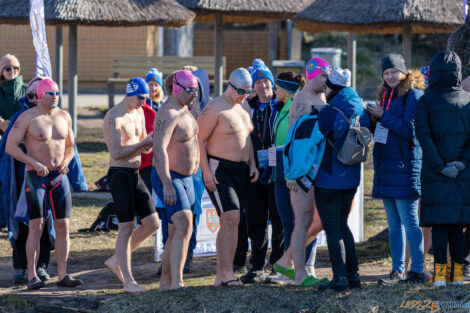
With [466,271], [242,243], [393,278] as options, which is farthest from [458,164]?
[242,243]

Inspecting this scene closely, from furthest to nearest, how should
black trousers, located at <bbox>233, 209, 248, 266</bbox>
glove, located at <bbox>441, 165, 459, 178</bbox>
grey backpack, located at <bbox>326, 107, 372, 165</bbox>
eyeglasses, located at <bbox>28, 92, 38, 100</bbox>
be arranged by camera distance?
black trousers, located at <bbox>233, 209, 248, 266</bbox> < eyeglasses, located at <bbox>28, 92, 38, 100</bbox> < grey backpack, located at <bbox>326, 107, 372, 165</bbox> < glove, located at <bbox>441, 165, 459, 178</bbox>

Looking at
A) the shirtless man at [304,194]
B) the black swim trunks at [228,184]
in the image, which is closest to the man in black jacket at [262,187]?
the black swim trunks at [228,184]

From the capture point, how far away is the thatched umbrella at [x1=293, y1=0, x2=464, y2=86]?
14.2 m

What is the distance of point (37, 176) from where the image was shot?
7.13m

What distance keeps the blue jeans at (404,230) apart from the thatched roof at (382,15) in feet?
26.2

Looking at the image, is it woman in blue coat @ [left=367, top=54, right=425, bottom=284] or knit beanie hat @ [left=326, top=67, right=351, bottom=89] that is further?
woman in blue coat @ [left=367, top=54, right=425, bottom=284]

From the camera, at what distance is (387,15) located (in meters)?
14.3

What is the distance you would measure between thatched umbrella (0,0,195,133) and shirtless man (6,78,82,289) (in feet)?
23.4

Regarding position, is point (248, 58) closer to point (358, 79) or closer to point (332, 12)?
point (358, 79)

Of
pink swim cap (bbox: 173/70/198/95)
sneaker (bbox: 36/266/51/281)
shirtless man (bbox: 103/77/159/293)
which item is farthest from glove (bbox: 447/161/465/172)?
sneaker (bbox: 36/266/51/281)

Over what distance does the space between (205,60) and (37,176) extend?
15.3 metres

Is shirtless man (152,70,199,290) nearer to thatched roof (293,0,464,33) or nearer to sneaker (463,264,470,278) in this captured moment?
sneaker (463,264,470,278)

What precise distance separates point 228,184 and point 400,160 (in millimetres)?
1466

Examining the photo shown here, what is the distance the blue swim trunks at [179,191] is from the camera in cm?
648
